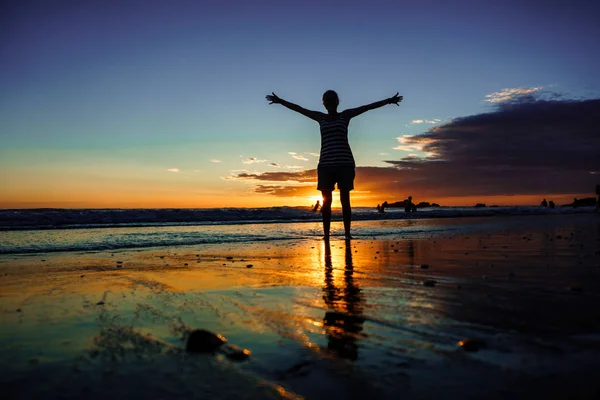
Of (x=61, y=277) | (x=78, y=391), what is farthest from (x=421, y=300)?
(x=61, y=277)

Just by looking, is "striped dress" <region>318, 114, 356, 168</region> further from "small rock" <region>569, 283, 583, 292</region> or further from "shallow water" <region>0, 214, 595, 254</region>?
"small rock" <region>569, 283, 583, 292</region>

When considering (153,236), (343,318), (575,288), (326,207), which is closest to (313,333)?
(343,318)

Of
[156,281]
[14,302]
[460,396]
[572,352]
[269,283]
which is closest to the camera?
[460,396]

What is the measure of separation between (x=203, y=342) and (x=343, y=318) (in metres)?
1.02

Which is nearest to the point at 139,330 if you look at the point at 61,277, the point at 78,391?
the point at 78,391

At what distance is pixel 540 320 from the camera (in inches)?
103

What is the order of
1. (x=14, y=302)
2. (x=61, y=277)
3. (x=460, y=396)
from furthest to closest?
(x=61, y=277), (x=14, y=302), (x=460, y=396)

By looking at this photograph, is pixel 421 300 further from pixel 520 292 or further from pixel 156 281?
pixel 156 281

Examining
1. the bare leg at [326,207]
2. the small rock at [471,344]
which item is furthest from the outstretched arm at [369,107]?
the small rock at [471,344]

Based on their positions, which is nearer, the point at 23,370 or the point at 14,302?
the point at 23,370

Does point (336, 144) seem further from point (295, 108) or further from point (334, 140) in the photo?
point (295, 108)

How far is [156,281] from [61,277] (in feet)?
4.89

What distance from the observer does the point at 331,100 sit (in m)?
9.66

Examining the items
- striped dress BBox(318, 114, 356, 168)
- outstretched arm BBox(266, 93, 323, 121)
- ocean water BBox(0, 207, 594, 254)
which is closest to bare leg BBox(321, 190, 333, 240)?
striped dress BBox(318, 114, 356, 168)
